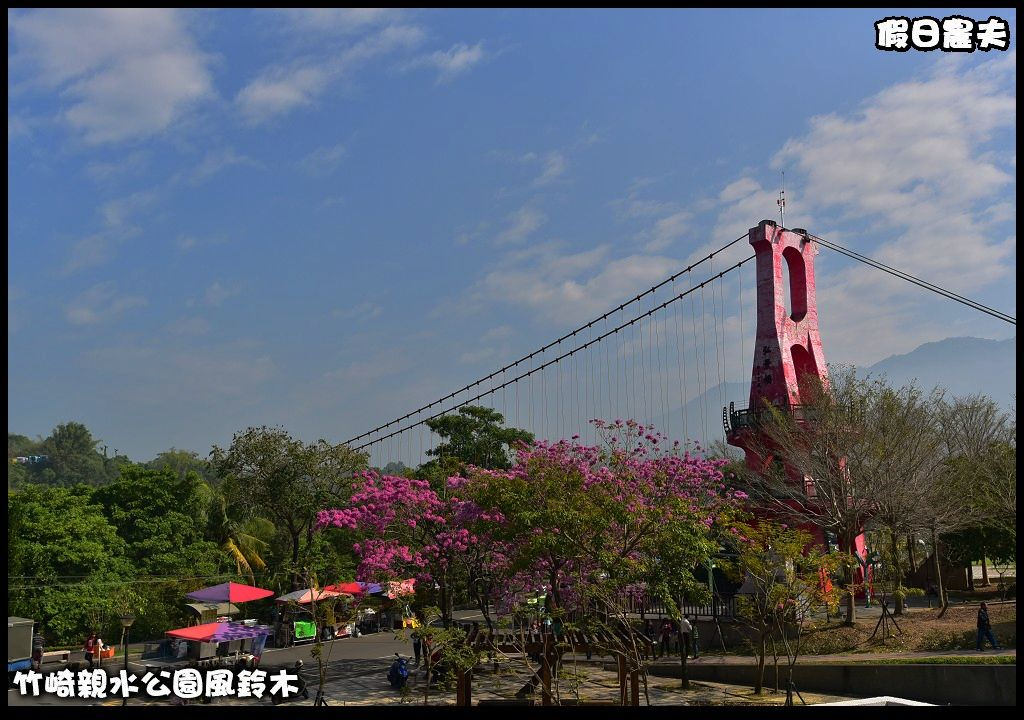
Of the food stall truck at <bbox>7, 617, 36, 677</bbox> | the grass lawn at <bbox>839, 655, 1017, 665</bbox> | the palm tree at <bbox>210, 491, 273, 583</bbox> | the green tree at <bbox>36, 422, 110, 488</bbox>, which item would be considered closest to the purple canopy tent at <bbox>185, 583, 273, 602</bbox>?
the food stall truck at <bbox>7, 617, 36, 677</bbox>

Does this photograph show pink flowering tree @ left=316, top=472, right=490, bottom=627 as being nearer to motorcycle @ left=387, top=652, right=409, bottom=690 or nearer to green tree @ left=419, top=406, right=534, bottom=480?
motorcycle @ left=387, top=652, right=409, bottom=690

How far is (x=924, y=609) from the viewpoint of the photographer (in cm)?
3042

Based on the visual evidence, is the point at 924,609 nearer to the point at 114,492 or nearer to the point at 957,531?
the point at 957,531

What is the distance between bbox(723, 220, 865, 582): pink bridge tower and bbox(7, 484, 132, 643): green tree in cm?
2702

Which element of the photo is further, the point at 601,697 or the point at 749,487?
the point at 749,487

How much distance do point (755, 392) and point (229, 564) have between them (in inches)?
1035

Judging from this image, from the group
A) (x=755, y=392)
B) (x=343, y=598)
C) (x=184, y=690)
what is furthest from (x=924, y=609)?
(x=184, y=690)

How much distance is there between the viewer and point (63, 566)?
35938mm

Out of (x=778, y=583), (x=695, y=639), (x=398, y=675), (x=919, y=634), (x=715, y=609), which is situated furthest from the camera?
(x=715, y=609)

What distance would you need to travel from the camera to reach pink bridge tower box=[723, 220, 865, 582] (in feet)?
120

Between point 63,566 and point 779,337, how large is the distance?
31.5 metres

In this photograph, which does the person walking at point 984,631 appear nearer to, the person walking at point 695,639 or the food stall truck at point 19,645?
the person walking at point 695,639

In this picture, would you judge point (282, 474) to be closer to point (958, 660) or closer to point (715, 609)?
point (715, 609)

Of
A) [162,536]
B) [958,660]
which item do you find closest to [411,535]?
[958,660]
